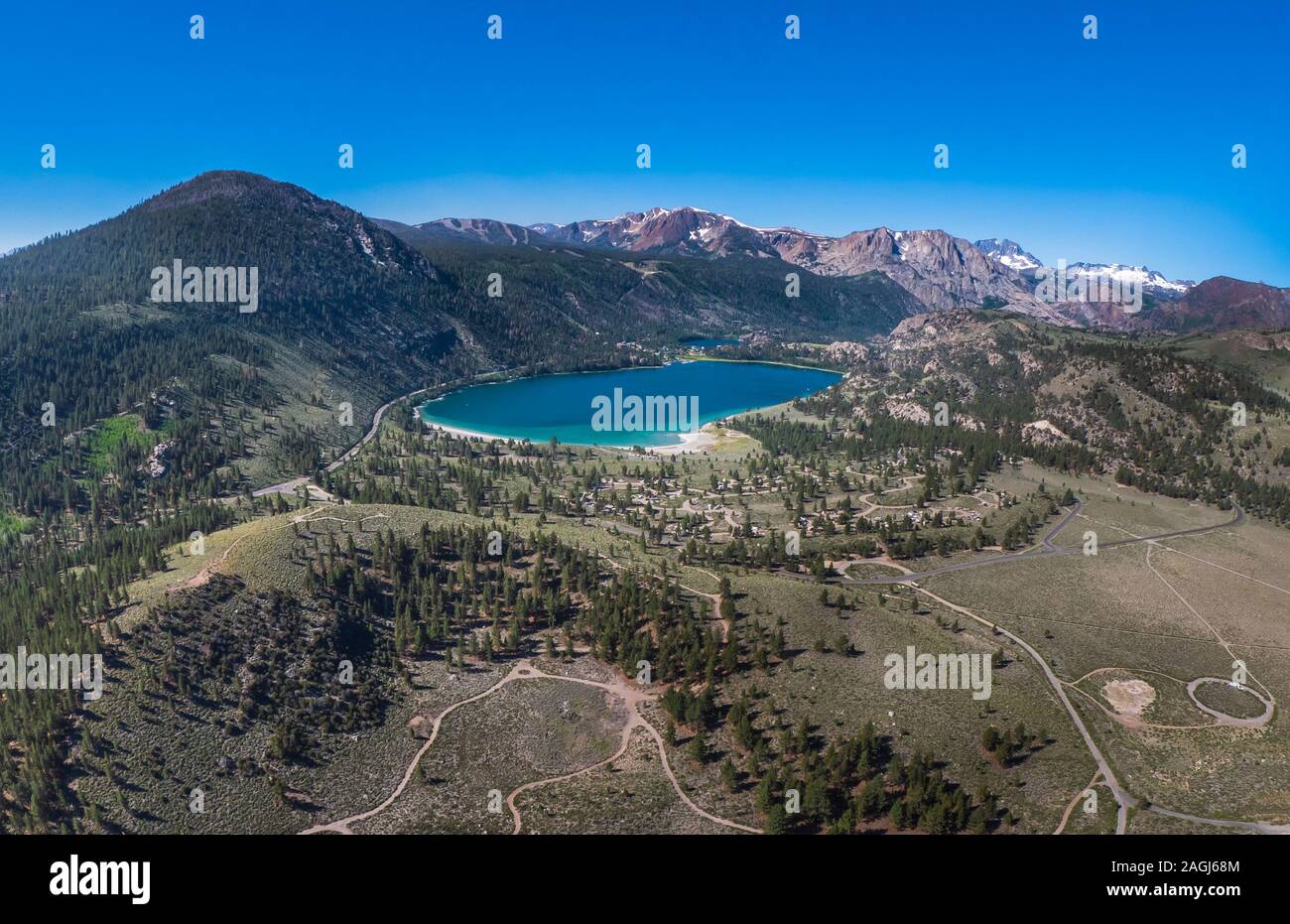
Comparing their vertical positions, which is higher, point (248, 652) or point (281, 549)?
point (281, 549)

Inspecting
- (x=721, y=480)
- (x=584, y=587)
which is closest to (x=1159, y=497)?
(x=721, y=480)

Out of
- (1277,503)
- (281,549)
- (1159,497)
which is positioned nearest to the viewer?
(281,549)

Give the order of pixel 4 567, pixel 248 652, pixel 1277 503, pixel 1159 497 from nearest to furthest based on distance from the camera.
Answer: pixel 248 652, pixel 4 567, pixel 1277 503, pixel 1159 497

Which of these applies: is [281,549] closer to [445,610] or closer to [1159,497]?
[445,610]

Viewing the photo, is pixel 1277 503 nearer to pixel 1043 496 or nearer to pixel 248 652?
pixel 1043 496

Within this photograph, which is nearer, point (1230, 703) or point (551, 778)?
point (551, 778)

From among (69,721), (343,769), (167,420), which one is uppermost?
(167,420)

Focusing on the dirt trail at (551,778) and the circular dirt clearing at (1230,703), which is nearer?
the dirt trail at (551,778)

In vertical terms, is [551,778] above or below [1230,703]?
below

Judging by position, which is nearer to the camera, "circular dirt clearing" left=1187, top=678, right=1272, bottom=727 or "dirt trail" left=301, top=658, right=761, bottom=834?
"dirt trail" left=301, top=658, right=761, bottom=834

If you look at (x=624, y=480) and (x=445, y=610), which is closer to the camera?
(x=445, y=610)
